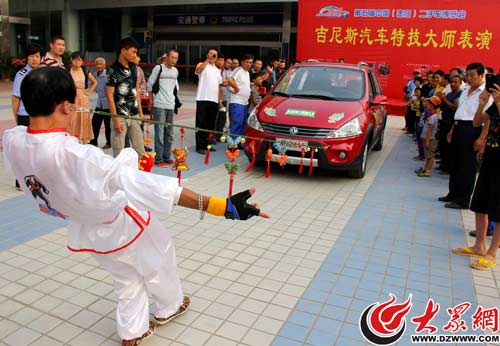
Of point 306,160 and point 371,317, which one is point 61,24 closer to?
point 306,160

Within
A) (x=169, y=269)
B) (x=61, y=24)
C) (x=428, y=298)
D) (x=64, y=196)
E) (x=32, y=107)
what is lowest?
(x=428, y=298)

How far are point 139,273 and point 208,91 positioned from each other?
5.74 metres

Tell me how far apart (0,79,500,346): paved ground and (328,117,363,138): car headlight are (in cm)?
91

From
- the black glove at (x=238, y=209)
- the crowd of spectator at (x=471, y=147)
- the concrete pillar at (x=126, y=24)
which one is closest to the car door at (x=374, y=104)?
the crowd of spectator at (x=471, y=147)

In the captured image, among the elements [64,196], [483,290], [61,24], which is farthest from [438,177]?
[61,24]

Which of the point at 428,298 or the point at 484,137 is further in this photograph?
the point at 484,137

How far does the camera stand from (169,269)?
2.74 metres

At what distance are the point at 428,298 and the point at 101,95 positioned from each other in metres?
6.62

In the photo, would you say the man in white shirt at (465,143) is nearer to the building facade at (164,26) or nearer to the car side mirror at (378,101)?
the car side mirror at (378,101)

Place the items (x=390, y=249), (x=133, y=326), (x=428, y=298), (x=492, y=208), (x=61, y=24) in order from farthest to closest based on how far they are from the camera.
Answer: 1. (x=61, y=24)
2. (x=390, y=249)
3. (x=492, y=208)
4. (x=428, y=298)
5. (x=133, y=326)

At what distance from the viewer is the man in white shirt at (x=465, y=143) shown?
5243 millimetres

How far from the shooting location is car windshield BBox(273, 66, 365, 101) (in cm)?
717

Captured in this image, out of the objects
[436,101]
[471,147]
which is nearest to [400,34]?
[436,101]

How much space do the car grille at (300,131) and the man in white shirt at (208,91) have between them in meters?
1.81
